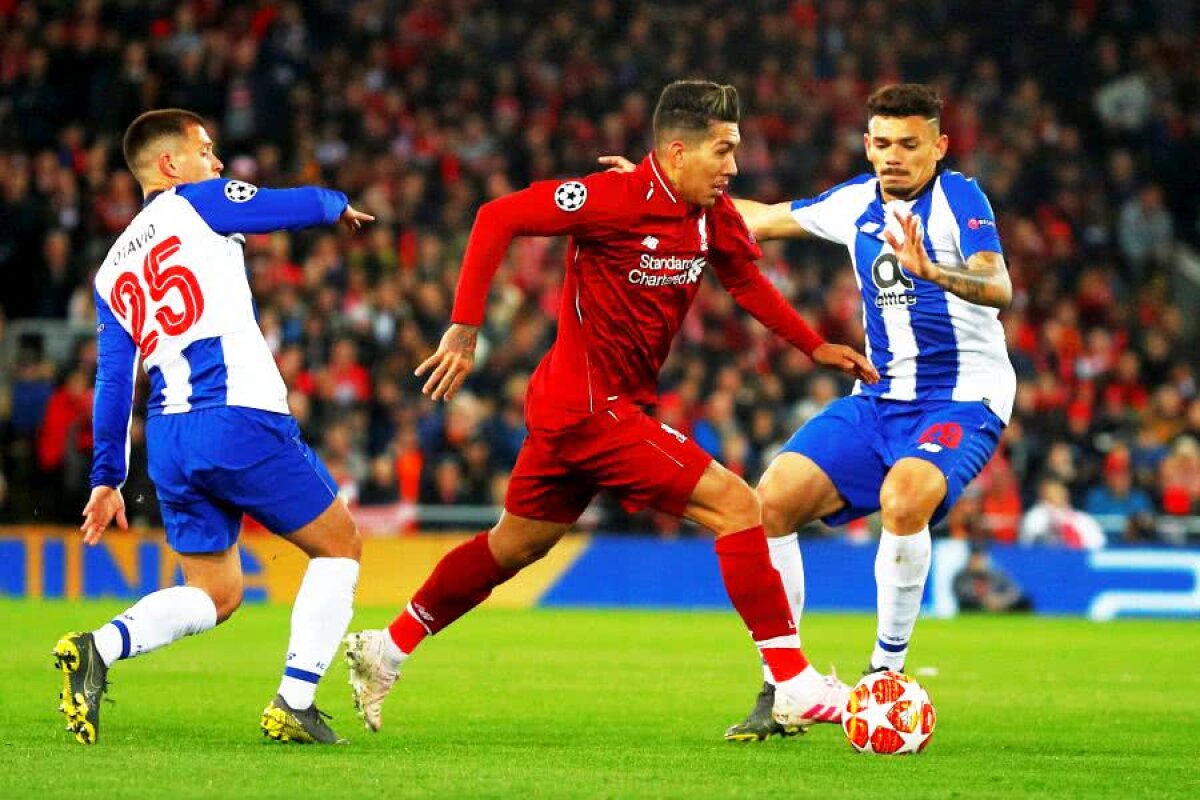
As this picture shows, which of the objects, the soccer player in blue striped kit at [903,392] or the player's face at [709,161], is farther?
the soccer player in blue striped kit at [903,392]

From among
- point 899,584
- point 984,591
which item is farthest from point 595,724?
point 984,591

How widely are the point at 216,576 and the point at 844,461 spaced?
261cm

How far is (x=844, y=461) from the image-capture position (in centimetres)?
839

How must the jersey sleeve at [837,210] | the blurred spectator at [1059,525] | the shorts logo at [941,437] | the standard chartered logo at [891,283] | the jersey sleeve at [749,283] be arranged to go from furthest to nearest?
the blurred spectator at [1059,525]
the jersey sleeve at [837,210]
the standard chartered logo at [891,283]
the shorts logo at [941,437]
the jersey sleeve at [749,283]

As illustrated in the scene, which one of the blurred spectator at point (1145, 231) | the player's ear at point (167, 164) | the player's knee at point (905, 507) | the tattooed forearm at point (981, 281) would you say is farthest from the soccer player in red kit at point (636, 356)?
the blurred spectator at point (1145, 231)

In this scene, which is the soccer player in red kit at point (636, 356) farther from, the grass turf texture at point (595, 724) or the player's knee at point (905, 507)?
the player's knee at point (905, 507)

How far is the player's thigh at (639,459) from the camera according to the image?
752 centimetres

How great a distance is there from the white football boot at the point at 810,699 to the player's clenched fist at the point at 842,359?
1.27 metres

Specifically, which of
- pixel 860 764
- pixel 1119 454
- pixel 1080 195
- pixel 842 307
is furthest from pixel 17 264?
pixel 860 764

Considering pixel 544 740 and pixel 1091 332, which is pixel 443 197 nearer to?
pixel 1091 332

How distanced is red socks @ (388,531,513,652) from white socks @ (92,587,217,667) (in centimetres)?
85

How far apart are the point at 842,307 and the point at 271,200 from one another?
46.8ft

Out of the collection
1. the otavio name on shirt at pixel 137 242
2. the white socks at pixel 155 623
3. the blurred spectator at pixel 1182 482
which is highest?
the otavio name on shirt at pixel 137 242

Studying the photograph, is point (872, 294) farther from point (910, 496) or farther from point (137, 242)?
point (137, 242)
